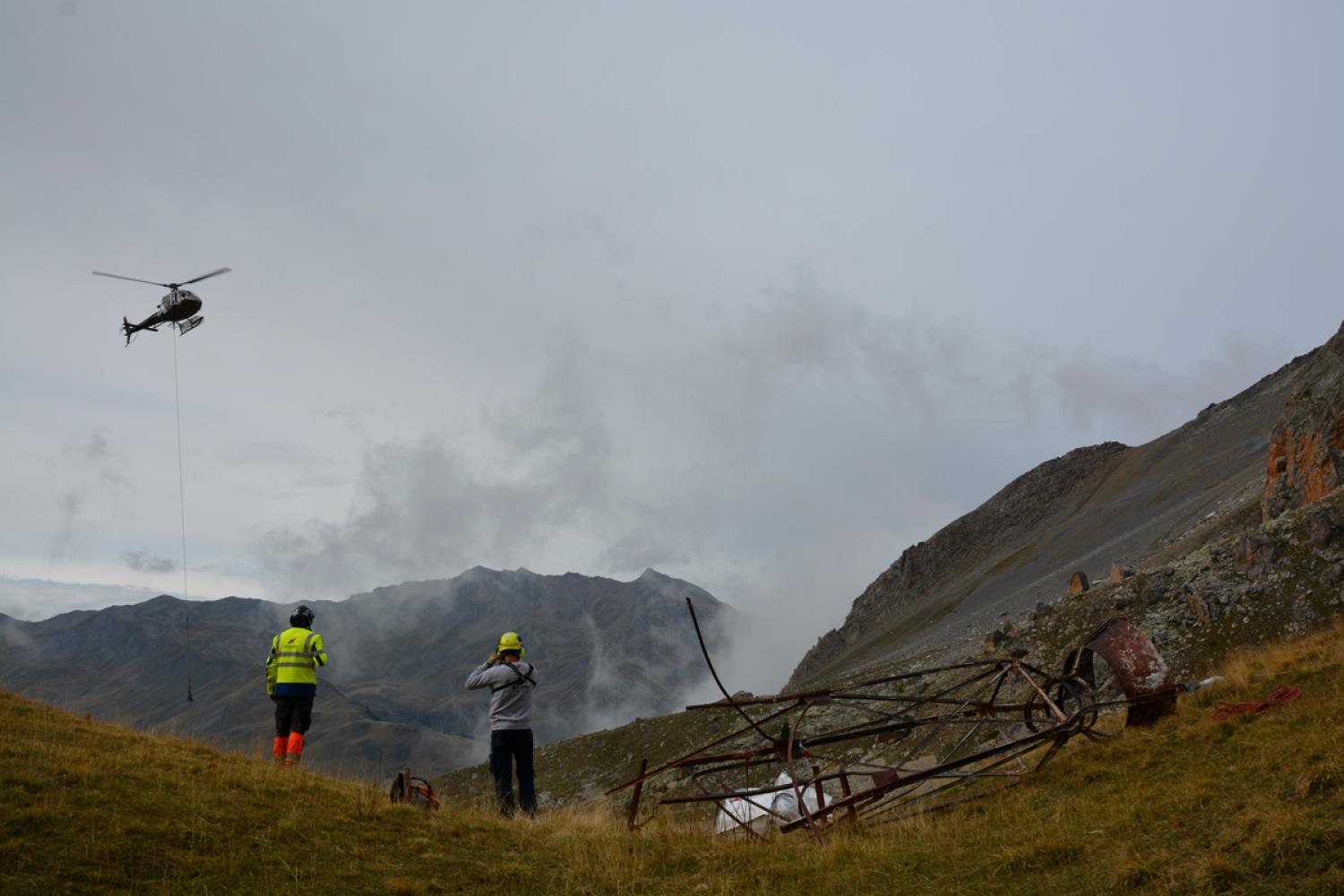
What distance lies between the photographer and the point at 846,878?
7.28 meters

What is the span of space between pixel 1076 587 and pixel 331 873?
1429 inches

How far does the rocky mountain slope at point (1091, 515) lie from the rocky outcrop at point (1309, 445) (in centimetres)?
7

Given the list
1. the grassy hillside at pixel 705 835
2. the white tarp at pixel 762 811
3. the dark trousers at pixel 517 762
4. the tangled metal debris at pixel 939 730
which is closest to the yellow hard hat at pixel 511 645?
the dark trousers at pixel 517 762

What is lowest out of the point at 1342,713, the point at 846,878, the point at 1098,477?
the point at 846,878

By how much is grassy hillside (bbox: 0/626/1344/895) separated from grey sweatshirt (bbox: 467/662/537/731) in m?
1.22

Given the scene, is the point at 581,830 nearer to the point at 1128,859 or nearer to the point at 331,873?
the point at 331,873

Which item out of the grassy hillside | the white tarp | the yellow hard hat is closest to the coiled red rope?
the grassy hillside

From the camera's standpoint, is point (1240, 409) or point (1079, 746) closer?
point (1079, 746)

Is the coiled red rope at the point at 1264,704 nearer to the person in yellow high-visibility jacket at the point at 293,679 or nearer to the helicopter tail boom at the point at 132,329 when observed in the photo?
the person in yellow high-visibility jacket at the point at 293,679

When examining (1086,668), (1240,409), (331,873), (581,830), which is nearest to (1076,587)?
(1086,668)

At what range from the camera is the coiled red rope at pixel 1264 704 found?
960cm

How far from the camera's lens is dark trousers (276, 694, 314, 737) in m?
12.3

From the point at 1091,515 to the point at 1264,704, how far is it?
7051cm

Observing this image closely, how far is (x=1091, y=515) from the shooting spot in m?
73.8
